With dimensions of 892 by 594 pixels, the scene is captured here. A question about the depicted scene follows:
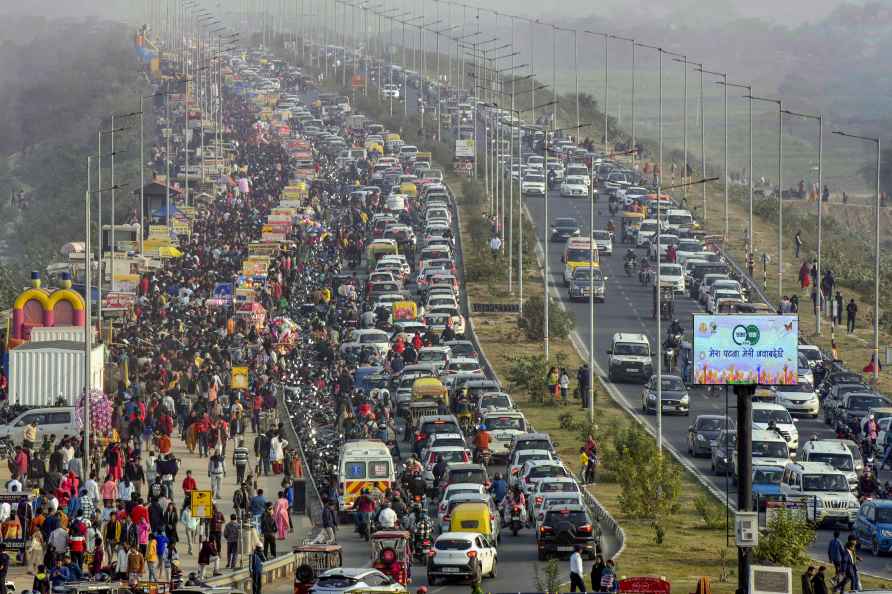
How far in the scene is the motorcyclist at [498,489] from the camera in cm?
4831

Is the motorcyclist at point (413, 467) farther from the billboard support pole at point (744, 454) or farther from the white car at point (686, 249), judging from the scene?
the white car at point (686, 249)

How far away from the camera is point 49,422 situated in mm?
55344

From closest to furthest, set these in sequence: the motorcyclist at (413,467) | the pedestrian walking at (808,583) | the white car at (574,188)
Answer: the pedestrian walking at (808,583)
the motorcyclist at (413,467)
the white car at (574,188)

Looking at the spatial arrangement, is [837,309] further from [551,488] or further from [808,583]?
[808,583]

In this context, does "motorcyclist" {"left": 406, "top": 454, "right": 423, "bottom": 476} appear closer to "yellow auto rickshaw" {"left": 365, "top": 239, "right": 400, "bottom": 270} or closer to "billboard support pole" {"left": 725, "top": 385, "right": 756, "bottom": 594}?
"billboard support pole" {"left": 725, "top": 385, "right": 756, "bottom": 594}

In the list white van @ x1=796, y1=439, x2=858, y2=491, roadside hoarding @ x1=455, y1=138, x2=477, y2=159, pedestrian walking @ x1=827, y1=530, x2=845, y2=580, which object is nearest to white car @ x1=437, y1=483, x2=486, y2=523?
white van @ x1=796, y1=439, x2=858, y2=491

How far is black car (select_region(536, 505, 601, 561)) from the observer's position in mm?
42500

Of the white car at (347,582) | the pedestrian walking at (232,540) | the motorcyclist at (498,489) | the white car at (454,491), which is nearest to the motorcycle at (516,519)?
the white car at (454,491)

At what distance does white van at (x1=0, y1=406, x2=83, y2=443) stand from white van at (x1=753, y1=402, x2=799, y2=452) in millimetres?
16909

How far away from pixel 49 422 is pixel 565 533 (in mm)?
17588

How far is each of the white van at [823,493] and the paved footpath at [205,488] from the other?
10.4 m

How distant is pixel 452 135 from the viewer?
505 feet

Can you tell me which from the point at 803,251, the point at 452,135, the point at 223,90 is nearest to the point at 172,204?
the point at 803,251

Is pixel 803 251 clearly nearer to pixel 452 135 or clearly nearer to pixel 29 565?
pixel 452 135
